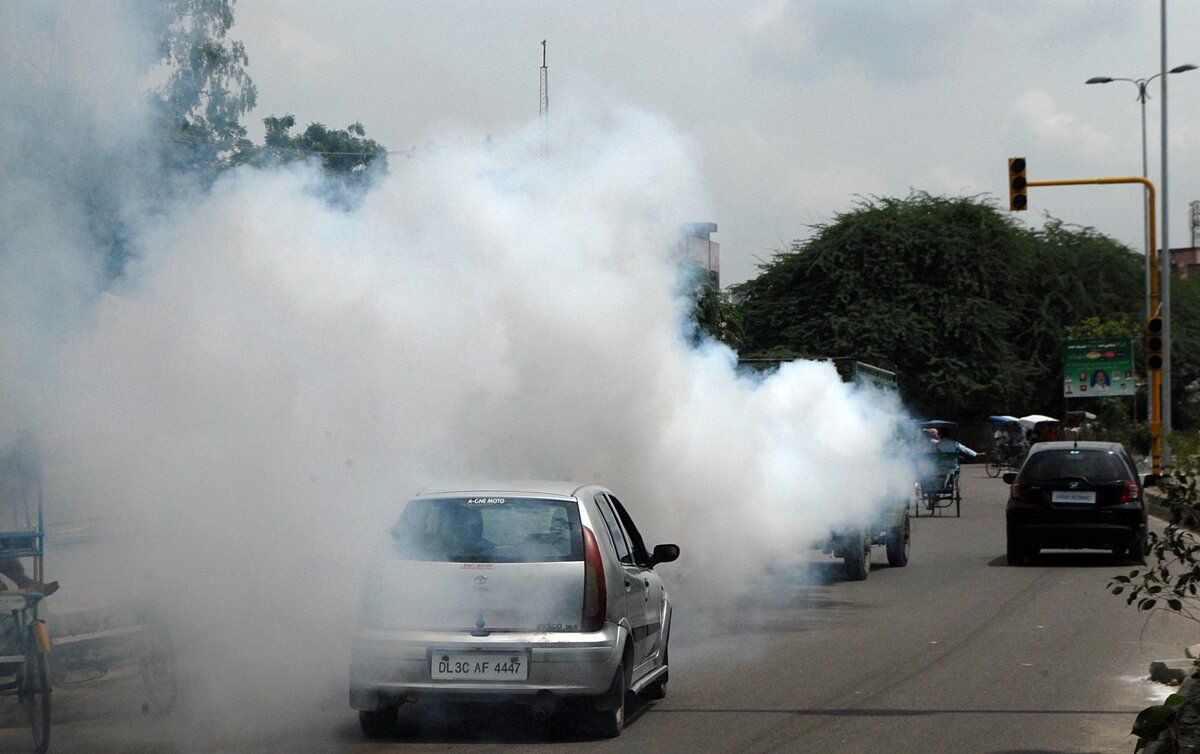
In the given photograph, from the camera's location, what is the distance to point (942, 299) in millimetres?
61094

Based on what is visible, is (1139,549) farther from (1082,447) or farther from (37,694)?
(37,694)

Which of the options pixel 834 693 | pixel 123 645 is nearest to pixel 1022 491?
pixel 834 693

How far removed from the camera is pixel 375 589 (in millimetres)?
8070

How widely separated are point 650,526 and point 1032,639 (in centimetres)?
374

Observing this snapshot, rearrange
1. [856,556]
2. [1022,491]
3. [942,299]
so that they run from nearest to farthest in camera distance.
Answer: [856,556]
[1022,491]
[942,299]

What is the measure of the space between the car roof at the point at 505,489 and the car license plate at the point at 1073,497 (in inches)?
480

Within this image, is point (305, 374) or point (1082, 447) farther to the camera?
point (1082, 447)

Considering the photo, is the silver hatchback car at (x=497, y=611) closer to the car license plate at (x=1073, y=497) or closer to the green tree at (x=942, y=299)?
the car license plate at (x=1073, y=497)

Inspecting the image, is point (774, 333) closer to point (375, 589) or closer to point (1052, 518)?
point (1052, 518)

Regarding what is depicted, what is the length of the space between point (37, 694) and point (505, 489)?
108 inches

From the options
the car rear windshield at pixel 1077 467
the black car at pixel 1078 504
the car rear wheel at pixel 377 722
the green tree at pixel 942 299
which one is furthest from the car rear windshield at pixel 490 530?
the green tree at pixel 942 299

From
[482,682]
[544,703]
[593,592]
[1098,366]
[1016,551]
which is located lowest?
[1016,551]

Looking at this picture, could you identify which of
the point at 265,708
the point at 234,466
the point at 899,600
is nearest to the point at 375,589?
the point at 265,708

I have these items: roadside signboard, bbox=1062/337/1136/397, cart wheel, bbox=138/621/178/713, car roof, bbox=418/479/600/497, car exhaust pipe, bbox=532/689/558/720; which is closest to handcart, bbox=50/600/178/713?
cart wheel, bbox=138/621/178/713
